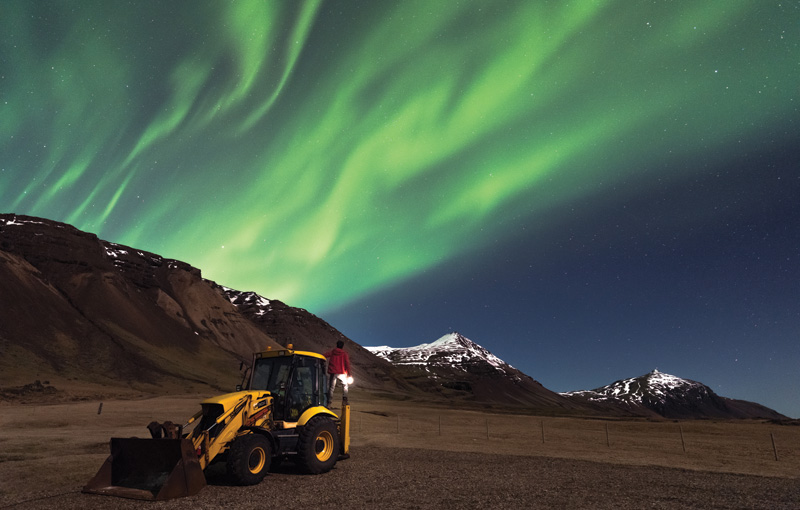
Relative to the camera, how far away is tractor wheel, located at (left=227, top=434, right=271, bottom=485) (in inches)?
424

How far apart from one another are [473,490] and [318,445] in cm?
446

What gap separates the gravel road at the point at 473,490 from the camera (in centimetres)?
955

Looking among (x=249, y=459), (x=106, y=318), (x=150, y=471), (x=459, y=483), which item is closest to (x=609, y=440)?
(x=459, y=483)

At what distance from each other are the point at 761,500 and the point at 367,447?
14266 millimetres

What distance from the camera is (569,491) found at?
11.4m

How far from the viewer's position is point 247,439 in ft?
36.2

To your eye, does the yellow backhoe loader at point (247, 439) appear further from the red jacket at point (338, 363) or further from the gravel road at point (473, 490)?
the red jacket at point (338, 363)

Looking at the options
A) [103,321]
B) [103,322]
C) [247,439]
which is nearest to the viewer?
[247,439]

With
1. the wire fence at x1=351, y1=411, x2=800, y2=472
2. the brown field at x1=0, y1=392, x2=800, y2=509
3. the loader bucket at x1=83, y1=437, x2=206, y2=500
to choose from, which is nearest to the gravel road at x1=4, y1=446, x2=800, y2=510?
the brown field at x1=0, y1=392, x2=800, y2=509

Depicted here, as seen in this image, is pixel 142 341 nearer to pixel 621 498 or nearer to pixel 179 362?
pixel 179 362

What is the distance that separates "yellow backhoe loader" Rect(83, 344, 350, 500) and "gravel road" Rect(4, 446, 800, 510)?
0.41m

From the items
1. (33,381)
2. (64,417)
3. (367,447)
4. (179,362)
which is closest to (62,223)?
(179,362)

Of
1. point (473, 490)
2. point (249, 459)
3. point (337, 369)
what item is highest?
point (337, 369)

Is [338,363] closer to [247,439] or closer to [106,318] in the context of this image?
[247,439]
